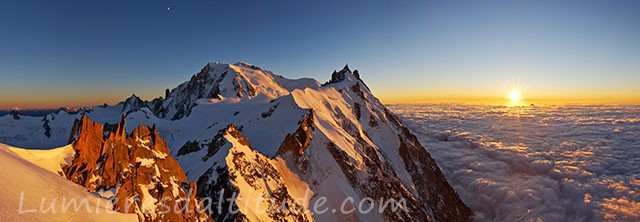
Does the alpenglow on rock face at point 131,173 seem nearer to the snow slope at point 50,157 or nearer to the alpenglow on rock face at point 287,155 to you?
the alpenglow on rock face at point 287,155

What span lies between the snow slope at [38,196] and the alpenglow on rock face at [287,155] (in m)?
3.77

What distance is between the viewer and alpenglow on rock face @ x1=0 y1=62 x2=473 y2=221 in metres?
40.3

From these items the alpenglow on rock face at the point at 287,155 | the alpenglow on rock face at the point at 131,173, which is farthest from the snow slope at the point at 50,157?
the alpenglow on rock face at the point at 287,155

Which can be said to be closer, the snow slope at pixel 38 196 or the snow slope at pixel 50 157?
the snow slope at pixel 38 196

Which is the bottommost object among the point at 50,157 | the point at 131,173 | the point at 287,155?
the point at 287,155

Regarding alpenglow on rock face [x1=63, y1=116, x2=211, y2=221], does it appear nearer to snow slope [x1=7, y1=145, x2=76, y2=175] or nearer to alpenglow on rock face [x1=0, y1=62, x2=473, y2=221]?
alpenglow on rock face [x1=0, y1=62, x2=473, y2=221]

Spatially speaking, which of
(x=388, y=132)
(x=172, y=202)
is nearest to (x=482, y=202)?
(x=388, y=132)

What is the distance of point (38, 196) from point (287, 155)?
148 feet

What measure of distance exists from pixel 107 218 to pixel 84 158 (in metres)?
7.98

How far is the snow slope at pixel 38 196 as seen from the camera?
44.9 feet

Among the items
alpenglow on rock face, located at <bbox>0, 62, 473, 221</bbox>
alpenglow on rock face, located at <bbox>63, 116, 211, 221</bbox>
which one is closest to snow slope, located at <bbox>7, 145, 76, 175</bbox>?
alpenglow on rock face, located at <bbox>63, 116, 211, 221</bbox>

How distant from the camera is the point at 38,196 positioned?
50.4ft

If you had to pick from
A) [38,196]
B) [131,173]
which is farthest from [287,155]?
[38,196]

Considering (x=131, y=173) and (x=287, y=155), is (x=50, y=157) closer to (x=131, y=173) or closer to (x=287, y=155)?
(x=131, y=173)
